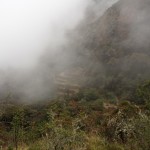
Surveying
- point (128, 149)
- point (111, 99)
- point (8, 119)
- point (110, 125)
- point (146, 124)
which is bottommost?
point (128, 149)

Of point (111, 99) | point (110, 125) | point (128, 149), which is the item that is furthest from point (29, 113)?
point (128, 149)

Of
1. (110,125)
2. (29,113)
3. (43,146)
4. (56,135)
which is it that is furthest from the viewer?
(29,113)

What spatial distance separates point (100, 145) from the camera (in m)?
16.2

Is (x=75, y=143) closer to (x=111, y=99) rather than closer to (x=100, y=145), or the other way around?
(x=100, y=145)

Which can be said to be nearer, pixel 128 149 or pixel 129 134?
pixel 128 149

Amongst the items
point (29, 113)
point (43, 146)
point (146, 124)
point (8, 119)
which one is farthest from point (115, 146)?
point (29, 113)

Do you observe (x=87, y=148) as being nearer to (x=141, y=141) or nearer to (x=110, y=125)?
(x=141, y=141)

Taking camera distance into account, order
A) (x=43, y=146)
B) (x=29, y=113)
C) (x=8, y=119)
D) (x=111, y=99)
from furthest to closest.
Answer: (x=111, y=99) < (x=29, y=113) < (x=8, y=119) < (x=43, y=146)

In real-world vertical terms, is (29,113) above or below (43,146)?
above

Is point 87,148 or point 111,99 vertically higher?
point 111,99

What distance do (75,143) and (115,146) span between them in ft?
7.00

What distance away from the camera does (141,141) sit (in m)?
14.4

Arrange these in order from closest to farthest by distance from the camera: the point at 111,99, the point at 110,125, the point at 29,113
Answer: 1. the point at 110,125
2. the point at 29,113
3. the point at 111,99

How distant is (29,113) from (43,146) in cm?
13923
